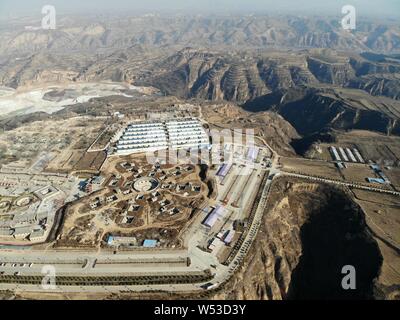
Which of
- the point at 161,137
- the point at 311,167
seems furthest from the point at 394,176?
the point at 161,137

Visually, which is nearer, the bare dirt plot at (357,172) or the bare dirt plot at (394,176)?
the bare dirt plot at (394,176)

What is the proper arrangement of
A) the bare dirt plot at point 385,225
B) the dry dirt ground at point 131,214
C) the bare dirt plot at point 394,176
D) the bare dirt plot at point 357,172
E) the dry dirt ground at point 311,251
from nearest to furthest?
1. the dry dirt ground at point 311,251
2. the bare dirt plot at point 385,225
3. the dry dirt ground at point 131,214
4. the bare dirt plot at point 394,176
5. the bare dirt plot at point 357,172

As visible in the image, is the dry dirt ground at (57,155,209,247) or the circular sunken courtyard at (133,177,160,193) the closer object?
the dry dirt ground at (57,155,209,247)

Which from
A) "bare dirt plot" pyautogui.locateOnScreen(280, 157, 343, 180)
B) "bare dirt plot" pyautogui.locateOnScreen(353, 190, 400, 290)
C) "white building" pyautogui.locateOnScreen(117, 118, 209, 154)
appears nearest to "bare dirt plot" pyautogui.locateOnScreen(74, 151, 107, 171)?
"white building" pyautogui.locateOnScreen(117, 118, 209, 154)

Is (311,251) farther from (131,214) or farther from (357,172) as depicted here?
(131,214)

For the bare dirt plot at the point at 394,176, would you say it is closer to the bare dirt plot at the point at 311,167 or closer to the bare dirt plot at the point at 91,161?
the bare dirt plot at the point at 311,167

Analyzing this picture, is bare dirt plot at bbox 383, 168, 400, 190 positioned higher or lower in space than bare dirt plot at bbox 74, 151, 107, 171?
higher

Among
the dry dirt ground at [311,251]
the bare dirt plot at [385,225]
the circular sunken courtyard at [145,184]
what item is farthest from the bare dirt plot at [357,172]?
the circular sunken courtyard at [145,184]

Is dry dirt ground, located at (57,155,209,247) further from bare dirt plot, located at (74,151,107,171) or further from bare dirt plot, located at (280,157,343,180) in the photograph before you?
bare dirt plot, located at (280,157,343,180)

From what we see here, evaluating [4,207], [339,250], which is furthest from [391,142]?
[4,207]
